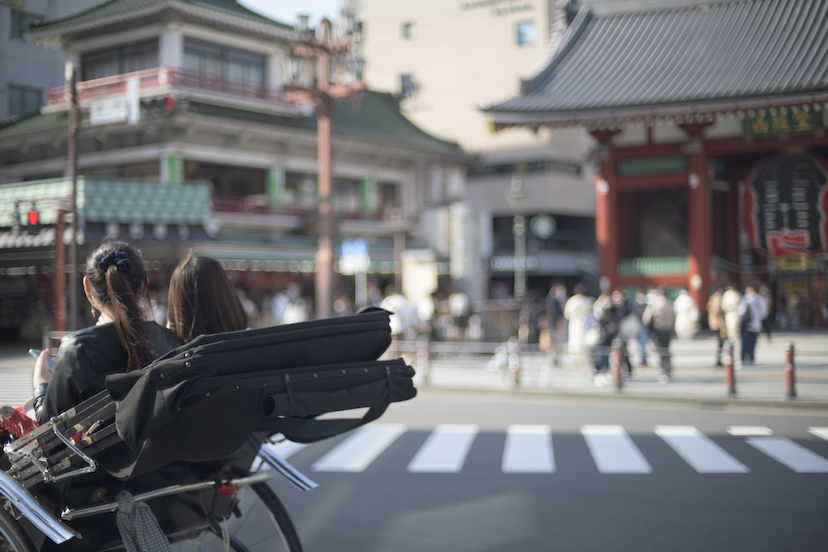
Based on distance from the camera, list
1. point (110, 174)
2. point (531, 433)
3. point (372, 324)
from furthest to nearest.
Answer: point (110, 174)
point (531, 433)
point (372, 324)

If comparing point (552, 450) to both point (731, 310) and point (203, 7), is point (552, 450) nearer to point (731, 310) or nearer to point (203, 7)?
point (731, 310)

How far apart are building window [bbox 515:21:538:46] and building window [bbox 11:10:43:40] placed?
4284 cm

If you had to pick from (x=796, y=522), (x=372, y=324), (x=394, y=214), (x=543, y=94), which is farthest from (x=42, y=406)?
(x=394, y=214)

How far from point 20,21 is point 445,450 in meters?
6.05

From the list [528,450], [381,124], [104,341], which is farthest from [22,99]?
[381,124]

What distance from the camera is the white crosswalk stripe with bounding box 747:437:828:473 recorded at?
280 inches

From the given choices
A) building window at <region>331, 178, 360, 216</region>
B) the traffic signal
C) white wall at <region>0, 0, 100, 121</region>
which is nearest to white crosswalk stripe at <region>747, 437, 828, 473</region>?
white wall at <region>0, 0, 100, 121</region>

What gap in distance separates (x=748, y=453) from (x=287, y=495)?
5.09m

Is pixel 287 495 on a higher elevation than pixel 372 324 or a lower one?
lower

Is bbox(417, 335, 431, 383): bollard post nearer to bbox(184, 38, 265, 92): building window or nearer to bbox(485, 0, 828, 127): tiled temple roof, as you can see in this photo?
bbox(485, 0, 828, 127): tiled temple roof

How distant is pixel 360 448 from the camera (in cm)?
861

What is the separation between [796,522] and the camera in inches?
214

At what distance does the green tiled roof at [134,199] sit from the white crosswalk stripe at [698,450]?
18.4 meters

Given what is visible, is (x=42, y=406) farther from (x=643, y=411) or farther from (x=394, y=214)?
(x=394, y=214)
